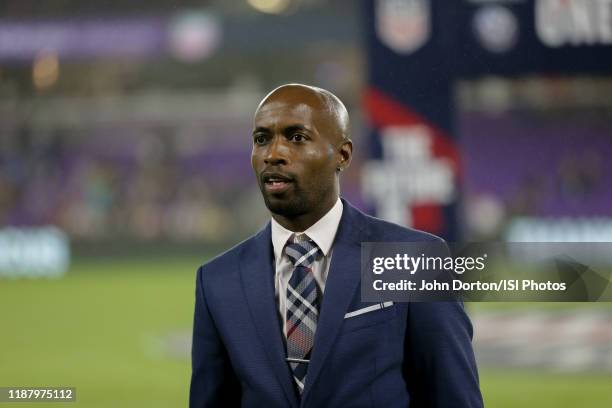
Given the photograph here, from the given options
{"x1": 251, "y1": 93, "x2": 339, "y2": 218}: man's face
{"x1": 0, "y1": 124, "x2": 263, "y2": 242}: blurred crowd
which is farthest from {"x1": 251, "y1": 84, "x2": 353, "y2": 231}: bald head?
{"x1": 0, "y1": 124, "x2": 263, "y2": 242}: blurred crowd

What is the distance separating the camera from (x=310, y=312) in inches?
59.6

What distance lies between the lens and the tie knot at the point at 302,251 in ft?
5.01

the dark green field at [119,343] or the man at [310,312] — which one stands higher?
the dark green field at [119,343]

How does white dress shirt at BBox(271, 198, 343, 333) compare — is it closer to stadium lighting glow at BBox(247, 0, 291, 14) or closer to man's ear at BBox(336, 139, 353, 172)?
man's ear at BBox(336, 139, 353, 172)

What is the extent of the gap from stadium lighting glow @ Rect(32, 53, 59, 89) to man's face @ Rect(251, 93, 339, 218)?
515 inches

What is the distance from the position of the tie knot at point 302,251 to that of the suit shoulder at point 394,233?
0.10 m

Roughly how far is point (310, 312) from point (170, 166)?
43.6ft

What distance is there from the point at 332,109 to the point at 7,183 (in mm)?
13123

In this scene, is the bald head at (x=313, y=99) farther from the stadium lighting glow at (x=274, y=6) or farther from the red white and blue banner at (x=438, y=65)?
the stadium lighting glow at (x=274, y=6)

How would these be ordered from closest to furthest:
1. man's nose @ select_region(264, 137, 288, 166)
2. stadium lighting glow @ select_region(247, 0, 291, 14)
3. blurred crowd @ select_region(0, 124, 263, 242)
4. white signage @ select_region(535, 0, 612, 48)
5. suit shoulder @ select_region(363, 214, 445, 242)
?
man's nose @ select_region(264, 137, 288, 166)
suit shoulder @ select_region(363, 214, 445, 242)
white signage @ select_region(535, 0, 612, 48)
stadium lighting glow @ select_region(247, 0, 291, 14)
blurred crowd @ select_region(0, 124, 263, 242)

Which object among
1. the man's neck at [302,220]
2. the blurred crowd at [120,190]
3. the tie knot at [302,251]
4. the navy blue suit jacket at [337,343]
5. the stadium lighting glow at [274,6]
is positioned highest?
the stadium lighting glow at [274,6]

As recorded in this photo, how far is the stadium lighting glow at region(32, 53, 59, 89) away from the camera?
14027mm

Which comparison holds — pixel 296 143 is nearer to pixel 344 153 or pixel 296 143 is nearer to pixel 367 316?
pixel 344 153

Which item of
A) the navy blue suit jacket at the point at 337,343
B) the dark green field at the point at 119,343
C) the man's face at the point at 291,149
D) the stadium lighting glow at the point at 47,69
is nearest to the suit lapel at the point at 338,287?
the navy blue suit jacket at the point at 337,343
